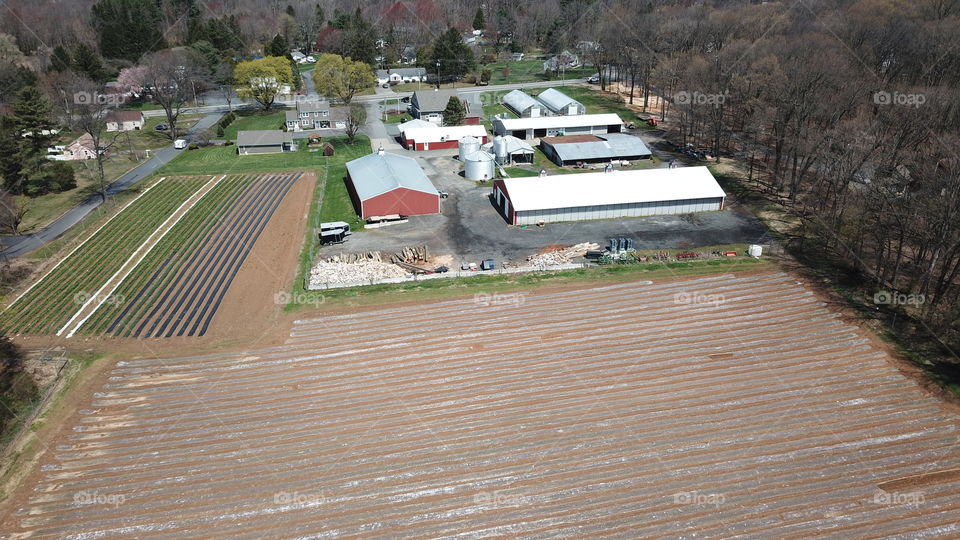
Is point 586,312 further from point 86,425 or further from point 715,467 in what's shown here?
point 86,425

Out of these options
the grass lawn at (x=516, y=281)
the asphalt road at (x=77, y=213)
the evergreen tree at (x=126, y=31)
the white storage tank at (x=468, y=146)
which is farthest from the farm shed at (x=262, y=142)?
the evergreen tree at (x=126, y=31)

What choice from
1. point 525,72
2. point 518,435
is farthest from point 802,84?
point 525,72

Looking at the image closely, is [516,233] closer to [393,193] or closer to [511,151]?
[393,193]

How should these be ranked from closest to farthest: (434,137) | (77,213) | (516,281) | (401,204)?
1. (516,281)
2. (401,204)
3. (77,213)
4. (434,137)

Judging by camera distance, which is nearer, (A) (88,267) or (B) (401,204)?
(A) (88,267)

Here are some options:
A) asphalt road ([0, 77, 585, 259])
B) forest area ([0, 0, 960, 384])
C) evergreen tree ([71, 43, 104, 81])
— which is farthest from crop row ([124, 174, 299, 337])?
evergreen tree ([71, 43, 104, 81])

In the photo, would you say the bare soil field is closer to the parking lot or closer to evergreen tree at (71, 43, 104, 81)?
the parking lot

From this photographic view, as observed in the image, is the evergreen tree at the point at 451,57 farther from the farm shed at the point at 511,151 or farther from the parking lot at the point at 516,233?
the parking lot at the point at 516,233
